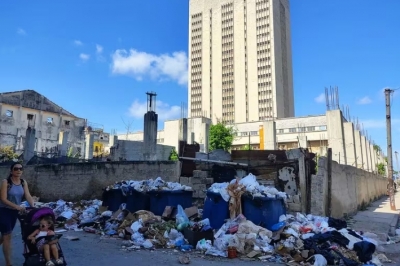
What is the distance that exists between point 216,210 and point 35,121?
4176cm

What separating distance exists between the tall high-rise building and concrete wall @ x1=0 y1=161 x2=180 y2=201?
68764 millimetres

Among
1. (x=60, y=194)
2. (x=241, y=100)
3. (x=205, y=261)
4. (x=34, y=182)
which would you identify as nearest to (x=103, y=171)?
(x=60, y=194)

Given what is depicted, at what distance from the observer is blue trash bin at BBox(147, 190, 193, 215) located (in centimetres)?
818

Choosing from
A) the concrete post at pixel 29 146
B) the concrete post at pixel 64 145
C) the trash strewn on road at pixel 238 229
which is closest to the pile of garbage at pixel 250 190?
the trash strewn on road at pixel 238 229

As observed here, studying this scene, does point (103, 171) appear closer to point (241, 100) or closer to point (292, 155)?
Answer: point (292, 155)

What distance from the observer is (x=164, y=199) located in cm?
820

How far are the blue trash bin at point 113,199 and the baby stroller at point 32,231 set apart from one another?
484 cm

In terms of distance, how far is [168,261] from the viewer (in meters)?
5.03

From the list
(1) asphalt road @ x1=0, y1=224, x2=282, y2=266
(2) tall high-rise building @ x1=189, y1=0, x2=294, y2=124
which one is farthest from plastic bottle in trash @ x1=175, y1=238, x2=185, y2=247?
(2) tall high-rise building @ x1=189, y1=0, x2=294, y2=124

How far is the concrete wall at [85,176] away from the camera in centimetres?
1099

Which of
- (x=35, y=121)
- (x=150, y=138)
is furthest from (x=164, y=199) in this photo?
(x=35, y=121)

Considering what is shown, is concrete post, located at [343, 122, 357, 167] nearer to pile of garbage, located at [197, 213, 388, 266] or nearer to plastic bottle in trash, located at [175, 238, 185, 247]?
pile of garbage, located at [197, 213, 388, 266]

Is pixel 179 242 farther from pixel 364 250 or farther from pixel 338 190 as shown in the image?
pixel 338 190

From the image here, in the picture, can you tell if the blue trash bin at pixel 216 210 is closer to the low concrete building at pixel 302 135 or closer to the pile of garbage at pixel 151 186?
the pile of garbage at pixel 151 186
